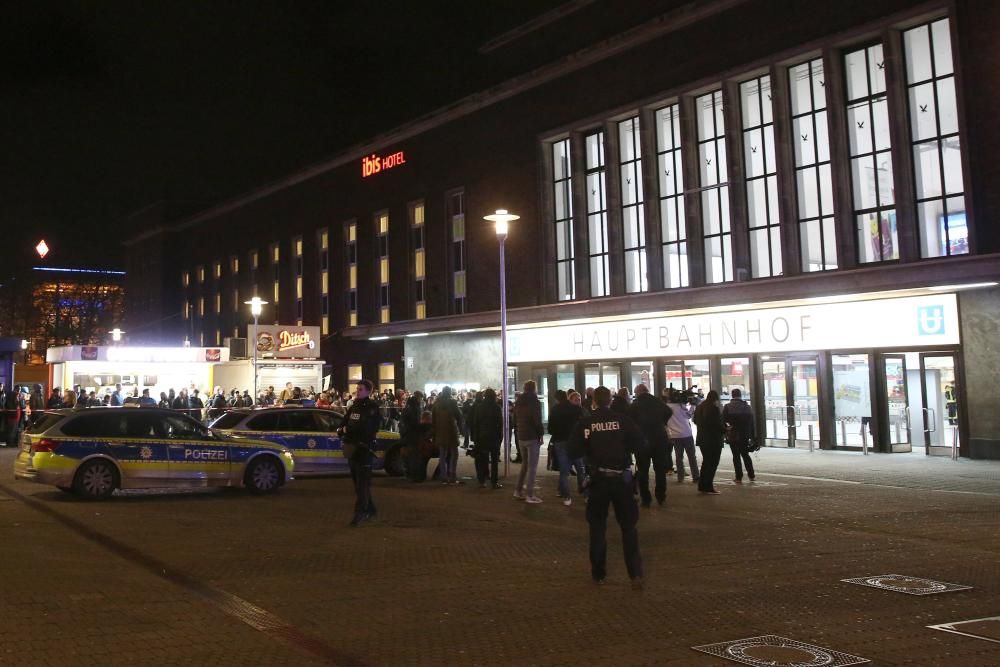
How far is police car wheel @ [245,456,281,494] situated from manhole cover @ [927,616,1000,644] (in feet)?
39.3

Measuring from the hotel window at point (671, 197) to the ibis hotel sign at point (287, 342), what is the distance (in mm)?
15559

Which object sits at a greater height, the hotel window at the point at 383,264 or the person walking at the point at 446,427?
the hotel window at the point at 383,264

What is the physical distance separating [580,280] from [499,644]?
27.2 meters

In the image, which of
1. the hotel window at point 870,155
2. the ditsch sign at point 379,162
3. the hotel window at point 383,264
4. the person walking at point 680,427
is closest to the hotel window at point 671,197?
the hotel window at point 870,155

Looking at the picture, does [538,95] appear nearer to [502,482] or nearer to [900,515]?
[502,482]

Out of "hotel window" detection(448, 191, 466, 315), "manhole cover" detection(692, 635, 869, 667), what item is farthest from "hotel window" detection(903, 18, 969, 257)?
"hotel window" detection(448, 191, 466, 315)

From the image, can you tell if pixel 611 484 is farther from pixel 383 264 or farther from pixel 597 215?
pixel 383 264

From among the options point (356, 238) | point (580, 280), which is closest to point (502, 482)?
point (580, 280)

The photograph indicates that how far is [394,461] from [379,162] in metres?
27.1

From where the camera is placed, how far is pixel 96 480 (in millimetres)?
15086

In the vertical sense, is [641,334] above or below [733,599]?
above

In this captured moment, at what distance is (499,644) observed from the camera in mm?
6539

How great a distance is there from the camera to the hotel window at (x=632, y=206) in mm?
31297

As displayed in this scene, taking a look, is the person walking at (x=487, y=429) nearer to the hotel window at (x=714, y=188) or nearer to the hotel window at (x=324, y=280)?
the hotel window at (x=714, y=188)
